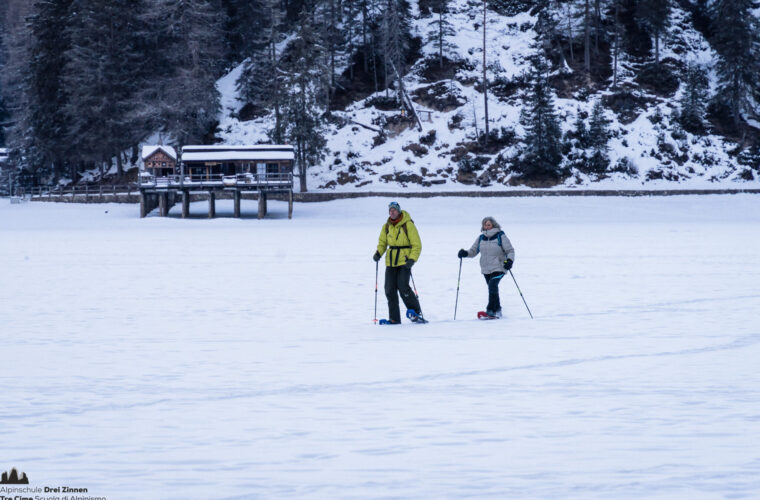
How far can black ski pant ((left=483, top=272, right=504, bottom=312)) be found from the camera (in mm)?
11120

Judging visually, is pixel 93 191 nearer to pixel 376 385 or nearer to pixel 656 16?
pixel 656 16

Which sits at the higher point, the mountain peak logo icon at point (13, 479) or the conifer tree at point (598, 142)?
the conifer tree at point (598, 142)

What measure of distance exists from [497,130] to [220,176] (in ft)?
77.2

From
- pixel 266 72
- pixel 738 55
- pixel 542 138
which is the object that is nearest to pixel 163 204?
pixel 266 72

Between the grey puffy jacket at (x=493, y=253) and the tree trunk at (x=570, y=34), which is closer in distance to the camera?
the grey puffy jacket at (x=493, y=253)

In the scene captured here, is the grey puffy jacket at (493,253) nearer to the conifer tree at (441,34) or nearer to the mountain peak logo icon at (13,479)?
the mountain peak logo icon at (13,479)

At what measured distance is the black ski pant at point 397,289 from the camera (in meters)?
10.9

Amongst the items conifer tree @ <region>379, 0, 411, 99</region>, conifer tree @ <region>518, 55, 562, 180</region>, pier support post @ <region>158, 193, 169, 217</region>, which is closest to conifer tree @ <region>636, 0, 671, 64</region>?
conifer tree @ <region>518, 55, 562, 180</region>

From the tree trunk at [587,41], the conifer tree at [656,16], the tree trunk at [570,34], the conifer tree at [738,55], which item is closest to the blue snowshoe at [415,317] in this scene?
the conifer tree at [738,55]

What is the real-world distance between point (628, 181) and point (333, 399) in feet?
163

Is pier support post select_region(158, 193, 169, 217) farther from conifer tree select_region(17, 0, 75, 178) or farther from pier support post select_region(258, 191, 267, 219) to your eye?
conifer tree select_region(17, 0, 75, 178)

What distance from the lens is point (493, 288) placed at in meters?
11.3

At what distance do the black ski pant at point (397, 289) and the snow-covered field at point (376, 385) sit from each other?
39 centimetres

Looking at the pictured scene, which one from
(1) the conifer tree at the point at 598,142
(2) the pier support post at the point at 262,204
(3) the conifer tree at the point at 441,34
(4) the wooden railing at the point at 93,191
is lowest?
(2) the pier support post at the point at 262,204
